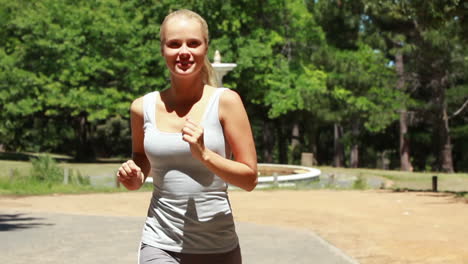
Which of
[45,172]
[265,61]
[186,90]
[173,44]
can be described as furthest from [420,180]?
[173,44]

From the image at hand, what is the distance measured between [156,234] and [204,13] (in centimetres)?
4030

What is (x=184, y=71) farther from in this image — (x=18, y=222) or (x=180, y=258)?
(x=18, y=222)

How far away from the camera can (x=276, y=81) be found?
1716 inches

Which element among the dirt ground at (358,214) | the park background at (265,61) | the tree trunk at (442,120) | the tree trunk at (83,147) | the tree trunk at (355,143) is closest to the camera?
the dirt ground at (358,214)

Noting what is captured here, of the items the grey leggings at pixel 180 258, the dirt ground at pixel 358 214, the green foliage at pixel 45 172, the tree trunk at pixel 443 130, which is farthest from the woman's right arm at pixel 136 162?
the tree trunk at pixel 443 130

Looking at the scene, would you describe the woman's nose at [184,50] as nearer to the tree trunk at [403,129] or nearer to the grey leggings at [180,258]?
the grey leggings at [180,258]

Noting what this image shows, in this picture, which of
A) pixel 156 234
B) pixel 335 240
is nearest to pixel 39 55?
pixel 335 240

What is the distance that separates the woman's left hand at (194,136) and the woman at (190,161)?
144 millimetres

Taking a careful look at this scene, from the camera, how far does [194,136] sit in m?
2.87

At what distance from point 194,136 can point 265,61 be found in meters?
40.2

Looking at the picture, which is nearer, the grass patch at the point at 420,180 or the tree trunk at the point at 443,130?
the grass patch at the point at 420,180

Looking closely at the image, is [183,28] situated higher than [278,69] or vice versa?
[278,69]

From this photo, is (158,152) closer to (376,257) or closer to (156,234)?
(156,234)

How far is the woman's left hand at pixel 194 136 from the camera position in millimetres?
2865
